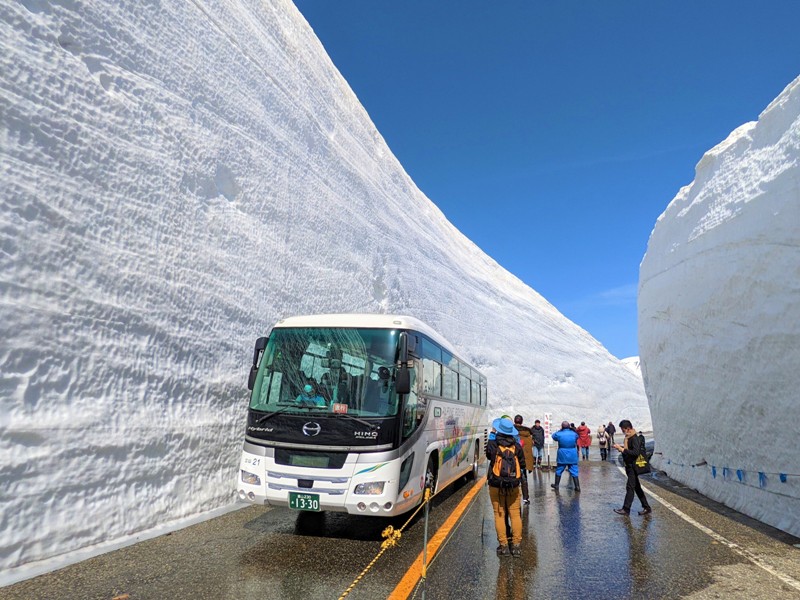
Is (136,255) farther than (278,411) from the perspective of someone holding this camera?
Yes

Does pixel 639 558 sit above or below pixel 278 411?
below

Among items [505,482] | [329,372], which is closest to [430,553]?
[505,482]

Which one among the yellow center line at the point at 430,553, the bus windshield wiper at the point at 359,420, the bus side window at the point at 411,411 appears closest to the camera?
the yellow center line at the point at 430,553

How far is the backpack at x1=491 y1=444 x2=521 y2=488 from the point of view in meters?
5.38

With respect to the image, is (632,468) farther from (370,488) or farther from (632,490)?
(370,488)

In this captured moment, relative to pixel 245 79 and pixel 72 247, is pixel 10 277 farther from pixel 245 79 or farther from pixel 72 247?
pixel 245 79

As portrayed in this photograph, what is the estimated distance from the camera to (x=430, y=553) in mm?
5383

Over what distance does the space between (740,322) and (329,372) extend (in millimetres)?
6796

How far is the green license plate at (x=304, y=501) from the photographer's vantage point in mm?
5504

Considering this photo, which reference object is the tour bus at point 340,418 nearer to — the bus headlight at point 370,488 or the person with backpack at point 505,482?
the bus headlight at point 370,488

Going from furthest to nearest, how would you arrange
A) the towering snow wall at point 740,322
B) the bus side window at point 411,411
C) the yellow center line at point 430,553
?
the towering snow wall at point 740,322 < the bus side window at point 411,411 < the yellow center line at point 430,553

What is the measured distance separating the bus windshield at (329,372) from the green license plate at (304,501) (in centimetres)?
95

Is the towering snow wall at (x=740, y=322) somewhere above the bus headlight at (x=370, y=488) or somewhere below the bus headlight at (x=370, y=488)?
above

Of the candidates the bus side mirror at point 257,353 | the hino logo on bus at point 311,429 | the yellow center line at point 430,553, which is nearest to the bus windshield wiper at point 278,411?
the hino logo on bus at point 311,429
